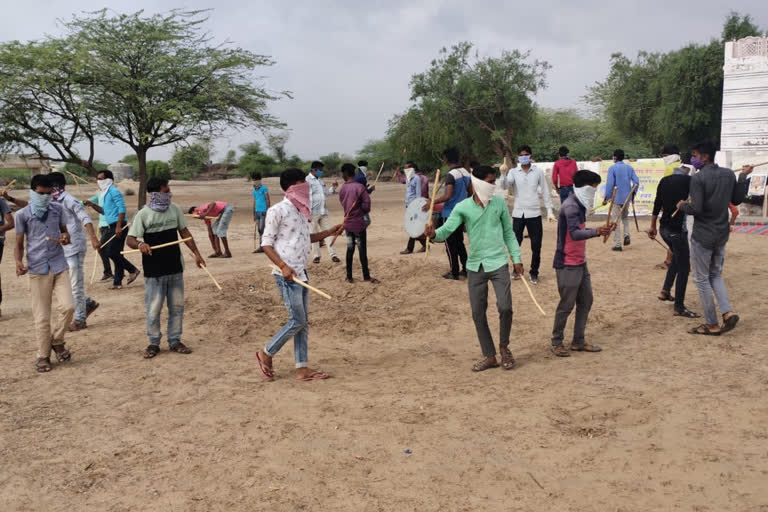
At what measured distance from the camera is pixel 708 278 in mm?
6504

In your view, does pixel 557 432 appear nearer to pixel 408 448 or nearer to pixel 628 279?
pixel 408 448

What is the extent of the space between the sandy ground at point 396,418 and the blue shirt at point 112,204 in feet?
6.76

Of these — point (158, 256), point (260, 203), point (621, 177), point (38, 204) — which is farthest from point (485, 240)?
point (260, 203)

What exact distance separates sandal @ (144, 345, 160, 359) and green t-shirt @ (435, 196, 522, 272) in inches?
130

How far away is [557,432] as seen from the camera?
14.5 feet

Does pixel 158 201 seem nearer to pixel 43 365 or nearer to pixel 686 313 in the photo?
pixel 43 365

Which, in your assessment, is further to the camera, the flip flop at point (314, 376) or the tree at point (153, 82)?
Answer: the tree at point (153, 82)

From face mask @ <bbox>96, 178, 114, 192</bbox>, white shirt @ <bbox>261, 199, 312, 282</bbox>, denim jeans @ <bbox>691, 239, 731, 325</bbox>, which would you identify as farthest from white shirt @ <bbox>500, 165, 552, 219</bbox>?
face mask @ <bbox>96, 178, 114, 192</bbox>

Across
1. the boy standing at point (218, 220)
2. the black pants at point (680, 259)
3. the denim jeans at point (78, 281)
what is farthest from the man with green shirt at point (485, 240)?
the boy standing at point (218, 220)

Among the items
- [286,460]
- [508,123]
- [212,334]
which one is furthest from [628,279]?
[508,123]

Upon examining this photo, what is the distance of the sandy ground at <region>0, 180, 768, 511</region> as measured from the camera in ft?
12.2

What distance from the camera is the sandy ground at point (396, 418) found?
373 centimetres

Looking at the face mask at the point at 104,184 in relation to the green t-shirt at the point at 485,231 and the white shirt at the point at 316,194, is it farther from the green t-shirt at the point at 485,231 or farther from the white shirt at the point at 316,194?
the green t-shirt at the point at 485,231

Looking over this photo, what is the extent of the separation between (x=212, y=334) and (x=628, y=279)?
6.08 m
